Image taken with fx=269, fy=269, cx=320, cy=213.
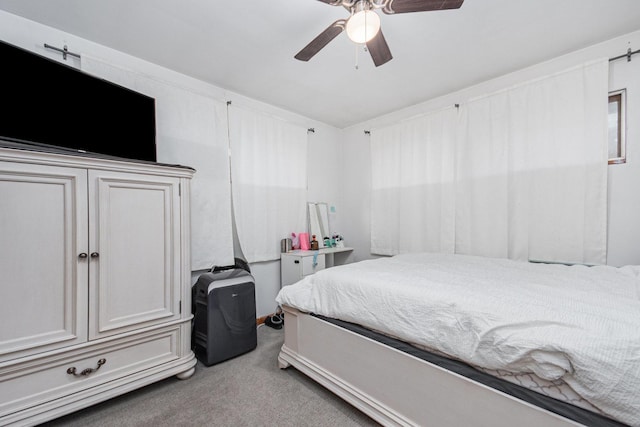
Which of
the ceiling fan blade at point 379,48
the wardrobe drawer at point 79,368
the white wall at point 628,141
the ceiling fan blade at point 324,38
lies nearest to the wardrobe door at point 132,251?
the wardrobe drawer at point 79,368

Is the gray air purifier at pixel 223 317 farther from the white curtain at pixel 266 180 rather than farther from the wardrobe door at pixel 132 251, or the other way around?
the white curtain at pixel 266 180

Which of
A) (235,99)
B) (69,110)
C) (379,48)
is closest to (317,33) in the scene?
(379,48)

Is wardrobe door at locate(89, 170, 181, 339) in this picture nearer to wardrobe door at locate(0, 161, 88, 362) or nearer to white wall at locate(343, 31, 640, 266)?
wardrobe door at locate(0, 161, 88, 362)

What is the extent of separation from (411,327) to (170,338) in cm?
159

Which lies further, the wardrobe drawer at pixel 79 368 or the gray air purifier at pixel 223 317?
the gray air purifier at pixel 223 317

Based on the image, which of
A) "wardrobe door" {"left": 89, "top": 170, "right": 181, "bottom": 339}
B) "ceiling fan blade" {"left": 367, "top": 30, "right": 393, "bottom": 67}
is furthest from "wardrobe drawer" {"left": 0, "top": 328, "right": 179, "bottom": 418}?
"ceiling fan blade" {"left": 367, "top": 30, "right": 393, "bottom": 67}

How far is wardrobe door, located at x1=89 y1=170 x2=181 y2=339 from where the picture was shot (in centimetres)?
156

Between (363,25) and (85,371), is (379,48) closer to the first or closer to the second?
(363,25)

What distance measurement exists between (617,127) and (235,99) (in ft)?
11.2

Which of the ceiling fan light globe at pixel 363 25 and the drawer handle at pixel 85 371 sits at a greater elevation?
the ceiling fan light globe at pixel 363 25

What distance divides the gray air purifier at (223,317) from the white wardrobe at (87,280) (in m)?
0.20

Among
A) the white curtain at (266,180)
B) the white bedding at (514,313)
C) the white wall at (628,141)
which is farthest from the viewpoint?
the white curtain at (266,180)

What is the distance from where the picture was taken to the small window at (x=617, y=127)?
2111 mm

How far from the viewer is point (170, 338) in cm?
184
